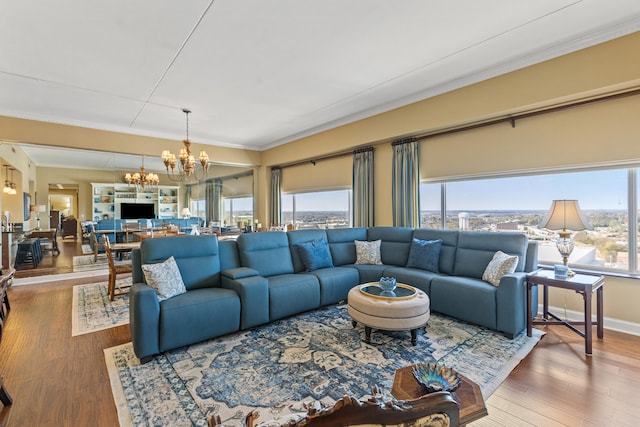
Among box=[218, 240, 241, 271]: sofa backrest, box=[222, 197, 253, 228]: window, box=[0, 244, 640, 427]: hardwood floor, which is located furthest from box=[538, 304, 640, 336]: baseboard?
box=[222, 197, 253, 228]: window

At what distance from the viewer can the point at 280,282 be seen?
139 inches

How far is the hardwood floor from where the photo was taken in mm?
1926

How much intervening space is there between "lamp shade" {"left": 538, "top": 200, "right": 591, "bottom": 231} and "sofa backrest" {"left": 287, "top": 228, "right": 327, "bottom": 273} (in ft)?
9.45

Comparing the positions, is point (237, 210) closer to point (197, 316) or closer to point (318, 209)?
point (318, 209)

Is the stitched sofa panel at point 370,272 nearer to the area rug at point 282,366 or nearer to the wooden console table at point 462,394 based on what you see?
the area rug at point 282,366

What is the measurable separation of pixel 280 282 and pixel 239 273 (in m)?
0.51

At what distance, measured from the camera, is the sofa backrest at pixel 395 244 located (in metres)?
4.51

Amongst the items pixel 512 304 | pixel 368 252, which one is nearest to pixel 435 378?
pixel 512 304

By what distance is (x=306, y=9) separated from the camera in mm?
2479

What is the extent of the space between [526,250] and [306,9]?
3537 mm

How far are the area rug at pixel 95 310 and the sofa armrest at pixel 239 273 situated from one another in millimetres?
1449

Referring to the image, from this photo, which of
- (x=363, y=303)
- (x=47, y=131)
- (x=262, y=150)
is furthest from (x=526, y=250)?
(x=47, y=131)

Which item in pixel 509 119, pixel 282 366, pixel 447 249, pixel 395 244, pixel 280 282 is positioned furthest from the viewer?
pixel 395 244

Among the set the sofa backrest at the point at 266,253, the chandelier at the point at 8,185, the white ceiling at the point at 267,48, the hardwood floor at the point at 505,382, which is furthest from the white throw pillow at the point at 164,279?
the chandelier at the point at 8,185
